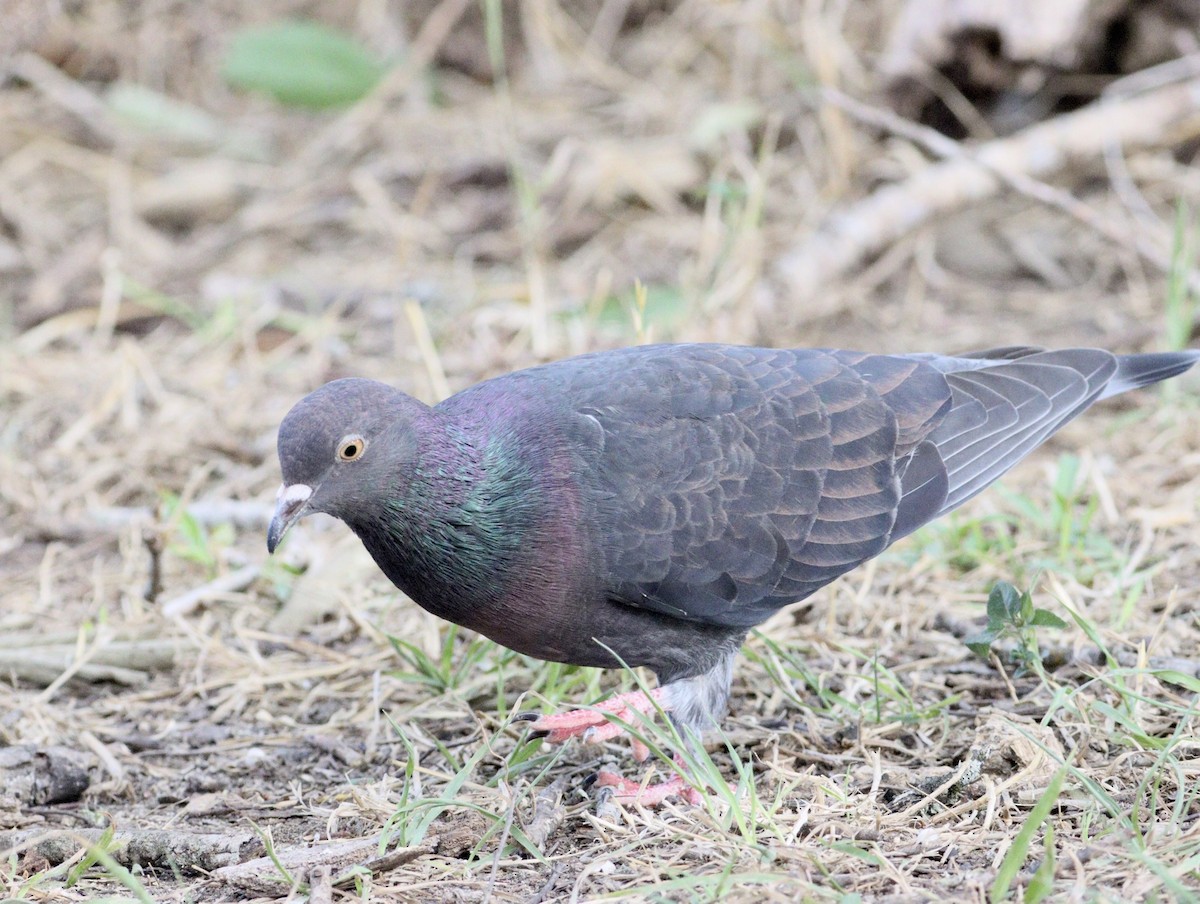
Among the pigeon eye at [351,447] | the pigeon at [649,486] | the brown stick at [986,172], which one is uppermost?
the brown stick at [986,172]

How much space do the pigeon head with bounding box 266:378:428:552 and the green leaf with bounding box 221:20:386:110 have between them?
18.4 ft

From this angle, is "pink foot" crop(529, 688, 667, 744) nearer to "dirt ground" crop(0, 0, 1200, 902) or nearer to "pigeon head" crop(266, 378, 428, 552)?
"dirt ground" crop(0, 0, 1200, 902)

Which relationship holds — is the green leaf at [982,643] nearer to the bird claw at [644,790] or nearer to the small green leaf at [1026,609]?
the small green leaf at [1026,609]

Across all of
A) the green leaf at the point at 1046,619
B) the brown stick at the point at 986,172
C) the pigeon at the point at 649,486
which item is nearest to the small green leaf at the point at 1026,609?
the green leaf at the point at 1046,619

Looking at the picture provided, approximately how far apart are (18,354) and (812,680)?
4533mm

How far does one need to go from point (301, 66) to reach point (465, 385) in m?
3.77

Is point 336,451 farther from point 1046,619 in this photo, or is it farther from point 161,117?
point 161,117

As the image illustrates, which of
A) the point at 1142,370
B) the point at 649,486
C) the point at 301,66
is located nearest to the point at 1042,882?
the point at 649,486

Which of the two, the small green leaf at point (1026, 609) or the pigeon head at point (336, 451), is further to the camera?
the small green leaf at point (1026, 609)

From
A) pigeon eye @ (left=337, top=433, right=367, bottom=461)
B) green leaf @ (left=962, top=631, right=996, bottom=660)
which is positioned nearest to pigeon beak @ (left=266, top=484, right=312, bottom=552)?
pigeon eye @ (left=337, top=433, right=367, bottom=461)

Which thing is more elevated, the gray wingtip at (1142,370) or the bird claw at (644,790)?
the gray wingtip at (1142,370)

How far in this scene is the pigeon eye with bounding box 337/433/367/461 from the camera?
341 cm

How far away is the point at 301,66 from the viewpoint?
860 cm

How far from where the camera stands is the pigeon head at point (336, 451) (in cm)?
339
